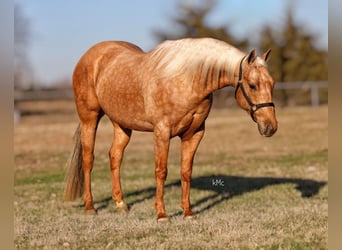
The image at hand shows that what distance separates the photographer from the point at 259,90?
532 centimetres

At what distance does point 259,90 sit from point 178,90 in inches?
34.5

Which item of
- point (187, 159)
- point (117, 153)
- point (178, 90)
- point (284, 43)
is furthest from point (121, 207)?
point (284, 43)

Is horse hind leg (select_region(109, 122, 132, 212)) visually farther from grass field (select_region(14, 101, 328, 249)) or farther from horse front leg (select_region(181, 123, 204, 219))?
horse front leg (select_region(181, 123, 204, 219))

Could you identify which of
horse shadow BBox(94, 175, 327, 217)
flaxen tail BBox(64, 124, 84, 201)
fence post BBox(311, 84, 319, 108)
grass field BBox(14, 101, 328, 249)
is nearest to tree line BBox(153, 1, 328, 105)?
fence post BBox(311, 84, 319, 108)

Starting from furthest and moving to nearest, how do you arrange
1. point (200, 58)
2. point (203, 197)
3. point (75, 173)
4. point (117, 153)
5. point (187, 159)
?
1. point (203, 197)
2. point (75, 173)
3. point (117, 153)
4. point (187, 159)
5. point (200, 58)

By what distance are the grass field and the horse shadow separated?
0.02 meters

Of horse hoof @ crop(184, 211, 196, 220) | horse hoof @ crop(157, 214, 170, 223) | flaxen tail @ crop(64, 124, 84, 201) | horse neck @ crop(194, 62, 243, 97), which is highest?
horse neck @ crop(194, 62, 243, 97)

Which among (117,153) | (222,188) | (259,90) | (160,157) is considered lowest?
(222,188)

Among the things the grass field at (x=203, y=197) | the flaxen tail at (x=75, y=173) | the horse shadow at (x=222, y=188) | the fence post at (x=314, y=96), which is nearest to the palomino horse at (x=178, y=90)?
the flaxen tail at (x=75, y=173)

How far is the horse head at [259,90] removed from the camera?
5293mm

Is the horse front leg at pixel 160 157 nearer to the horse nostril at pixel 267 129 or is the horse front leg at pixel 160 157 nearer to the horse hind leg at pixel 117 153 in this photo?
the horse nostril at pixel 267 129

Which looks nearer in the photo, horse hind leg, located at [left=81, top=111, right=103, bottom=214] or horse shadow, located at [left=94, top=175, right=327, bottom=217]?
horse hind leg, located at [left=81, top=111, right=103, bottom=214]

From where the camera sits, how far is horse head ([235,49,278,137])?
17.4 feet

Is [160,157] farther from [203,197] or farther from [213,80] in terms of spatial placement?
[203,197]
